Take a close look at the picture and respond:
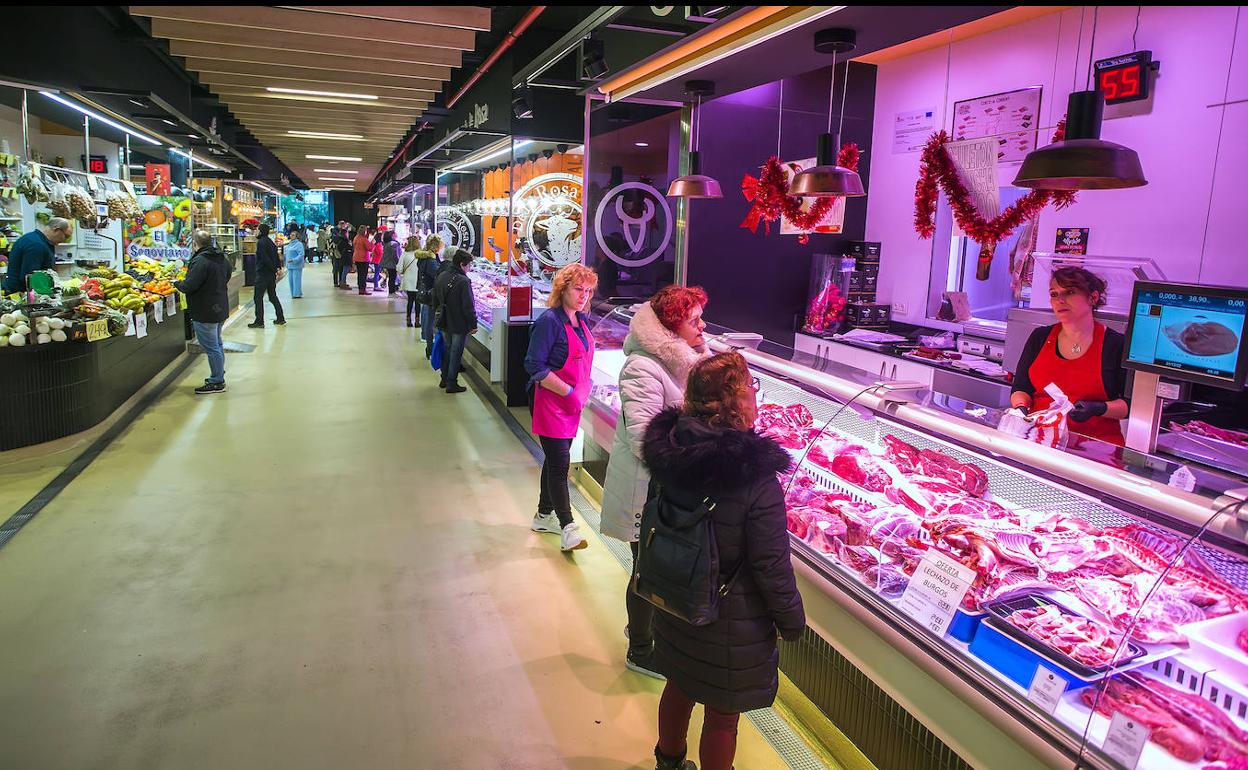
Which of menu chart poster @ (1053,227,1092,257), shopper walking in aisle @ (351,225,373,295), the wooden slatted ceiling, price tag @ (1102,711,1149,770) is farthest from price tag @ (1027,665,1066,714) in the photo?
shopper walking in aisle @ (351,225,373,295)

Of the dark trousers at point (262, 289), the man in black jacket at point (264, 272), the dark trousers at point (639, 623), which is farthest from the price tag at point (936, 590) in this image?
the dark trousers at point (262, 289)

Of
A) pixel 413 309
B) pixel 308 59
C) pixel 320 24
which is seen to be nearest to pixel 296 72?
pixel 308 59

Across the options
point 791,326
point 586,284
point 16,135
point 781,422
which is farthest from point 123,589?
point 16,135

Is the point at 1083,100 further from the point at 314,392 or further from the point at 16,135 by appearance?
the point at 16,135

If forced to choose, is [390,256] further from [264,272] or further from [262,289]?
[264,272]

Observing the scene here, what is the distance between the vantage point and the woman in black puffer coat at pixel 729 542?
7.40ft

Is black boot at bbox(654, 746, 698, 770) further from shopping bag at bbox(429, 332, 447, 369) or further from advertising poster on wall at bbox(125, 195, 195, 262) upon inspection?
advertising poster on wall at bbox(125, 195, 195, 262)

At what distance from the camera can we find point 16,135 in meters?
13.2

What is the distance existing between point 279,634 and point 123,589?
3.45 ft

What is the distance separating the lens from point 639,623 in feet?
11.2

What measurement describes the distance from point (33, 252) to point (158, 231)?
5.68 metres

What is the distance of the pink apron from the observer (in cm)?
439

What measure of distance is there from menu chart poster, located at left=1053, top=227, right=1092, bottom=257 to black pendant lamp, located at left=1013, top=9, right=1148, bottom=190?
310 cm

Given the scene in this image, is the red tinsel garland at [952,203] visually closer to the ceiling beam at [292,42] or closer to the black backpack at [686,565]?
the ceiling beam at [292,42]
